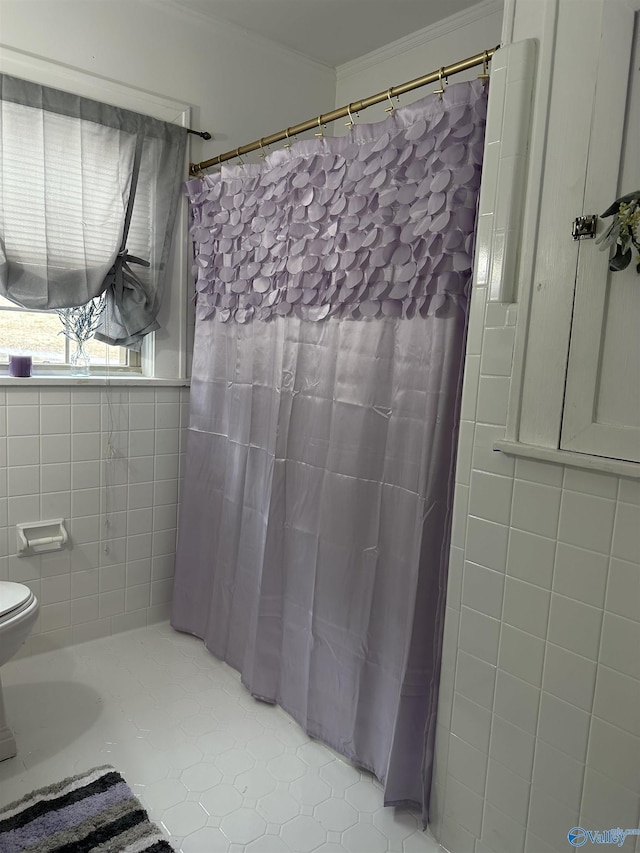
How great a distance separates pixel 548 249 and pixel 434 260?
1.00 ft

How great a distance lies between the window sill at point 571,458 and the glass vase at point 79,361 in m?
1.63

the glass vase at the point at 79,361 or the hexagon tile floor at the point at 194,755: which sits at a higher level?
the glass vase at the point at 79,361

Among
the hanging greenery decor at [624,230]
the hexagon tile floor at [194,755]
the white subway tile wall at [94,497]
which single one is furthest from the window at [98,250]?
the hanging greenery decor at [624,230]

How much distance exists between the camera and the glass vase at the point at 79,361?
225 centimetres

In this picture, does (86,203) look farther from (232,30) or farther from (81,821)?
(81,821)

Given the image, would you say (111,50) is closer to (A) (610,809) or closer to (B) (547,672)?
(B) (547,672)

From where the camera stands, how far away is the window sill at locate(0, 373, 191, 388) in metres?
2.07

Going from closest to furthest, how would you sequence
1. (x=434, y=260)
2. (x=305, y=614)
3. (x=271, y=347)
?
(x=434, y=260)
(x=305, y=614)
(x=271, y=347)

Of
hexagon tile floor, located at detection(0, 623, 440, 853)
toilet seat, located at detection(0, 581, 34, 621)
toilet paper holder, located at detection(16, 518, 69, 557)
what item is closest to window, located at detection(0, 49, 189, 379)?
toilet paper holder, located at detection(16, 518, 69, 557)

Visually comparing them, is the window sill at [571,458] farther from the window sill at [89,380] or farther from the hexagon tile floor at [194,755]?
the window sill at [89,380]

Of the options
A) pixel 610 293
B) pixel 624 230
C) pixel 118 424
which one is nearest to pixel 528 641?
pixel 610 293

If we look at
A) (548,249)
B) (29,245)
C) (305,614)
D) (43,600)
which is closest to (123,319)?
(29,245)

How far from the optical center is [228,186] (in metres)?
2.15

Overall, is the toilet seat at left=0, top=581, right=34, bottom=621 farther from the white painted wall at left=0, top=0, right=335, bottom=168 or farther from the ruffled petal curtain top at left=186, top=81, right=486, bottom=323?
the white painted wall at left=0, top=0, right=335, bottom=168
